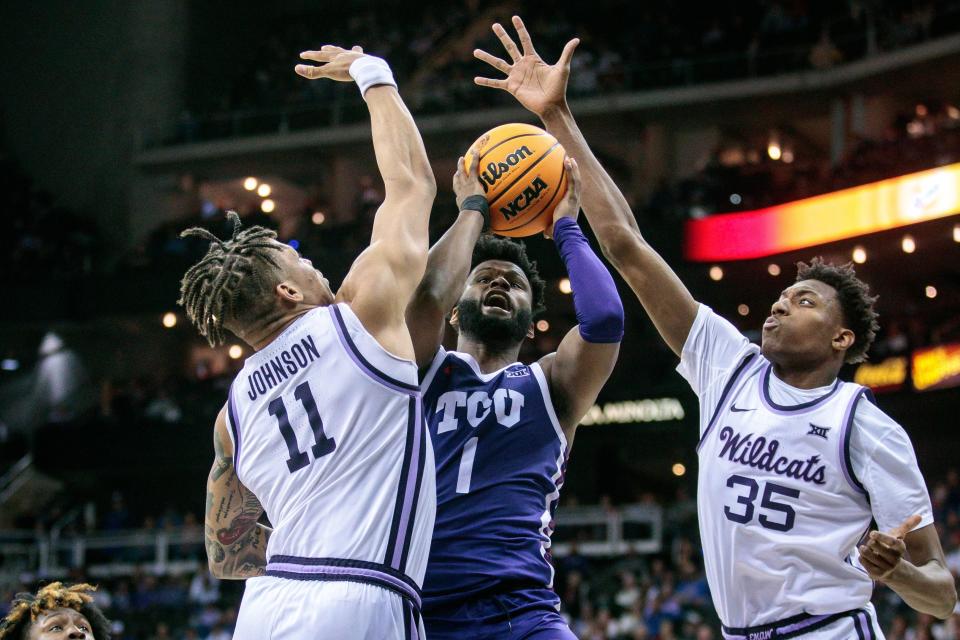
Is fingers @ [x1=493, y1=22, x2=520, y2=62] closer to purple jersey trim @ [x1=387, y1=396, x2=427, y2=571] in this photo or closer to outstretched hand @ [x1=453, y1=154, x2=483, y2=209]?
outstretched hand @ [x1=453, y1=154, x2=483, y2=209]

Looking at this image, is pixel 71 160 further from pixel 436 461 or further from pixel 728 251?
pixel 436 461

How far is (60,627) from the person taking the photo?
488 cm

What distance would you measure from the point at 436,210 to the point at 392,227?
22787 mm

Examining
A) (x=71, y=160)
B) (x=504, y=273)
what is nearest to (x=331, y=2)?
(x=71, y=160)

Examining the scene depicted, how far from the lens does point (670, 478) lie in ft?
96.7

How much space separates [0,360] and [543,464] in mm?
29546

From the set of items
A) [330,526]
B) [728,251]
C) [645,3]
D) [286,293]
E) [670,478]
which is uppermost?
[645,3]

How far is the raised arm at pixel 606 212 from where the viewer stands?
550 centimetres

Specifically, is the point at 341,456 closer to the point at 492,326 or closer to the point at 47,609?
the point at 492,326

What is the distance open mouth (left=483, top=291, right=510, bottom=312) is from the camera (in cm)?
525

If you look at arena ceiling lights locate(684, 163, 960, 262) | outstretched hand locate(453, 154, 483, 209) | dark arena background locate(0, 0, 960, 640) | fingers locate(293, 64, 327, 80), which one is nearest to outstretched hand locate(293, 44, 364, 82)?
fingers locate(293, 64, 327, 80)

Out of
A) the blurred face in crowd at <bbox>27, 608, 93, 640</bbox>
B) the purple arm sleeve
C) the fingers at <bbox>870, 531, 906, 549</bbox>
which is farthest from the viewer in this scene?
the purple arm sleeve

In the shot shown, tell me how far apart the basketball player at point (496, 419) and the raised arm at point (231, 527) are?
29.2 inches

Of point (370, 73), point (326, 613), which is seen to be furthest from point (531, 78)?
point (326, 613)
